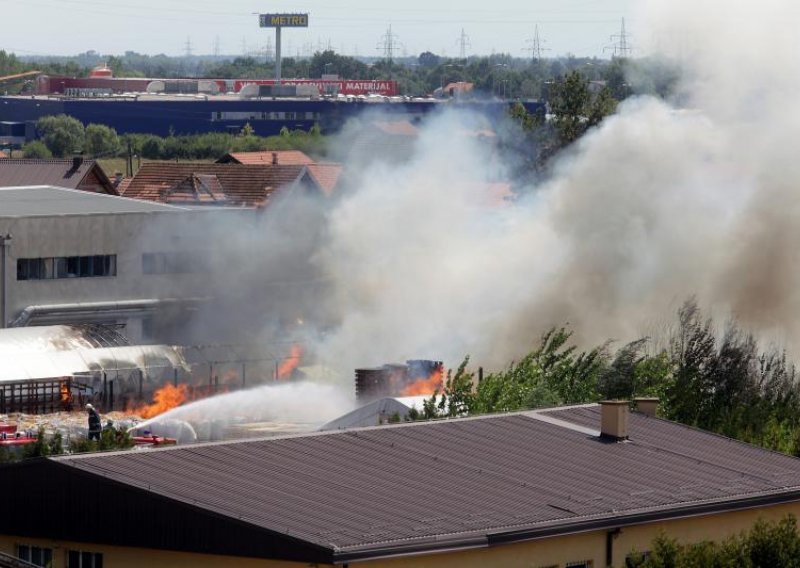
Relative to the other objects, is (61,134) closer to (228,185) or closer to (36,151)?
(36,151)

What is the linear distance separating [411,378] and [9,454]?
50.9ft

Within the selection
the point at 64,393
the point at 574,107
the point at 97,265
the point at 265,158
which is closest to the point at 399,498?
the point at 64,393

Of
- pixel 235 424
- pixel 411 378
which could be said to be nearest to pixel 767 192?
pixel 411 378

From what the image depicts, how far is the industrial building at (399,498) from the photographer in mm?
21000

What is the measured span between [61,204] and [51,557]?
130 ft

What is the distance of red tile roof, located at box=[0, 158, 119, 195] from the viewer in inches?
2965

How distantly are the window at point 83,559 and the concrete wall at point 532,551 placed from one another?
6 centimetres

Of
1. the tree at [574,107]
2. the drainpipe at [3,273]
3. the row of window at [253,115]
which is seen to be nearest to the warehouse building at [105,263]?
the drainpipe at [3,273]

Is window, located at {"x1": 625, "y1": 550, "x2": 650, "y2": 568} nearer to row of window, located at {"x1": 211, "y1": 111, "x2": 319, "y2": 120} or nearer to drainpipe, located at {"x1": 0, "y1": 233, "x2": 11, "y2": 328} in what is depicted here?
drainpipe, located at {"x1": 0, "y1": 233, "x2": 11, "y2": 328}

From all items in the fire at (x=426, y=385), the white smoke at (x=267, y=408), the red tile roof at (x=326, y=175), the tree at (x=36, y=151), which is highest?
the red tile roof at (x=326, y=175)

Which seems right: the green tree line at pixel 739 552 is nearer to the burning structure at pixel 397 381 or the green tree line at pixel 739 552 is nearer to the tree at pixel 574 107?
the burning structure at pixel 397 381

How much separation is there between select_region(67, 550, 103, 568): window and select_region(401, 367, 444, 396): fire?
73.7 ft

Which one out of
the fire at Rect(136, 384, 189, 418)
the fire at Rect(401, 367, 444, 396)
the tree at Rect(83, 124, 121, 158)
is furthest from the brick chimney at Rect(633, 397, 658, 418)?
the tree at Rect(83, 124, 121, 158)

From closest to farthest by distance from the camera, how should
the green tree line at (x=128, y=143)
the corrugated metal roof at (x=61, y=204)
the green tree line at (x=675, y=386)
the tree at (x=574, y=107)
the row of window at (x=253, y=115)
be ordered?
the green tree line at (x=675, y=386) < the corrugated metal roof at (x=61, y=204) < the tree at (x=574, y=107) < the green tree line at (x=128, y=143) < the row of window at (x=253, y=115)
